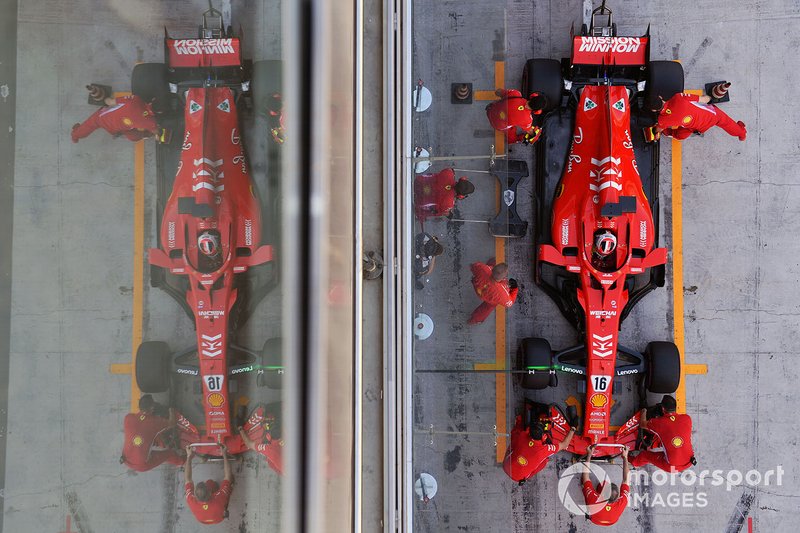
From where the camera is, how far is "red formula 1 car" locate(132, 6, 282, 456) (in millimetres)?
1346

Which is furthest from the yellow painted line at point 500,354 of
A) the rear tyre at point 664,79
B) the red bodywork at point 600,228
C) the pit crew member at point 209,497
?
the pit crew member at point 209,497

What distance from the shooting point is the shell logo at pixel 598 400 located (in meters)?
4.34

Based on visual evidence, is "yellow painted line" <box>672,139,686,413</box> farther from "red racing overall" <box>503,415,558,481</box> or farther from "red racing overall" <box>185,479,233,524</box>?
"red racing overall" <box>185,479,233,524</box>

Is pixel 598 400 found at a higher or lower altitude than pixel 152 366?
lower

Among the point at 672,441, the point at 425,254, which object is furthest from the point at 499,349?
the point at 672,441

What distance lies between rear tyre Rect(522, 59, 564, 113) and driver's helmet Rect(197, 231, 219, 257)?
3.34 metres

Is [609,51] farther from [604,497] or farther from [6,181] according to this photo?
[6,181]

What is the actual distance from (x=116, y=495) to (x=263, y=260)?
58 cm

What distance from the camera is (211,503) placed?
1.92 meters

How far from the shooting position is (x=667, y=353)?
14.5 ft

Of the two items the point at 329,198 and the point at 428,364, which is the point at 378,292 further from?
the point at 329,198

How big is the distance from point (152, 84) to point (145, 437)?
0.87 m

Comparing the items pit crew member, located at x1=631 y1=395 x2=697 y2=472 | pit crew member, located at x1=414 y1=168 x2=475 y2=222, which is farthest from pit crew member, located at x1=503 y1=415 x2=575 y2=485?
pit crew member, located at x1=414 y1=168 x2=475 y2=222

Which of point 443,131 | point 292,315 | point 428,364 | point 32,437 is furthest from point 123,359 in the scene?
point 443,131
